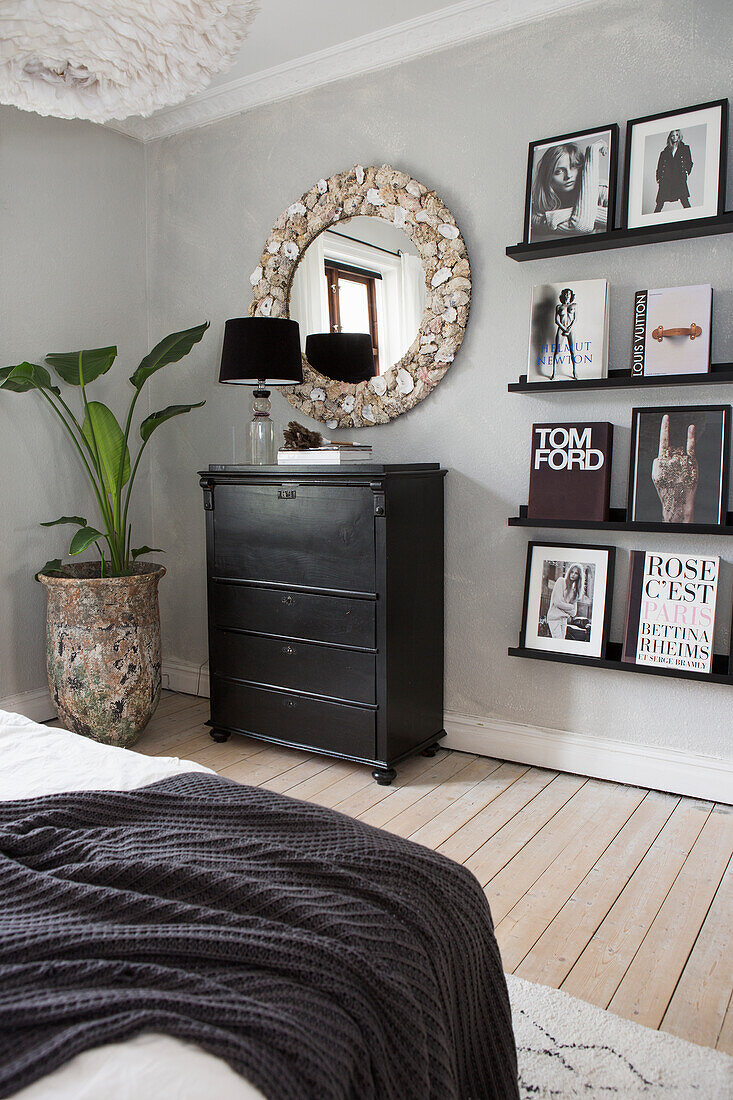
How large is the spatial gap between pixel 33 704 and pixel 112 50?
2751mm

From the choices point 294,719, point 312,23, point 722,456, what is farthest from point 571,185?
point 294,719

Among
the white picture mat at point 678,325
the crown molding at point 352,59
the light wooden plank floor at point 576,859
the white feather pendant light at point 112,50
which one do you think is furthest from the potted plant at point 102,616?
the white picture mat at point 678,325

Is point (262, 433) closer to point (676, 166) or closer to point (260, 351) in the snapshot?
point (260, 351)

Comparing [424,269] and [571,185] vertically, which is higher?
[571,185]

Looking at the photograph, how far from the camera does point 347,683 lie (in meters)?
2.84

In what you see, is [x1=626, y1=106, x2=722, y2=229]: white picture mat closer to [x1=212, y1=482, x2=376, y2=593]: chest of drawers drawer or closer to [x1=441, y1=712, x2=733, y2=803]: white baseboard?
[x1=212, y1=482, x2=376, y2=593]: chest of drawers drawer

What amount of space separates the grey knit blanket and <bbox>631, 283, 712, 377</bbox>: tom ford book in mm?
1856

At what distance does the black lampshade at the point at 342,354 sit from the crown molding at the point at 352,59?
98 cm

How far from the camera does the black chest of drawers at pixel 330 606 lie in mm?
2764

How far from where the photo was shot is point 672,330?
2.52m

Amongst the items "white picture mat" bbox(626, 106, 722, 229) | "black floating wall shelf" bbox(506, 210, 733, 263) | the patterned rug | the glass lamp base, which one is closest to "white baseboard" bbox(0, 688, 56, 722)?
the glass lamp base

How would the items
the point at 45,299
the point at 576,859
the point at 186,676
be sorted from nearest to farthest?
the point at 576,859, the point at 45,299, the point at 186,676

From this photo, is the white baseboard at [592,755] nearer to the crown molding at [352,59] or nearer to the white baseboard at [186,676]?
the white baseboard at [186,676]

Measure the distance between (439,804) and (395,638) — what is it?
21.9 inches
